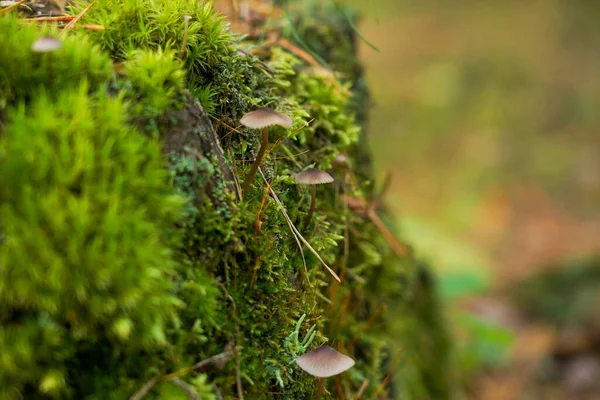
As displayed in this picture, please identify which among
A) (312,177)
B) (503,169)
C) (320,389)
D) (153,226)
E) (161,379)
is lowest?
(503,169)

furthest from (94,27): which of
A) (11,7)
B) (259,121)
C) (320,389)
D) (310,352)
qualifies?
(320,389)

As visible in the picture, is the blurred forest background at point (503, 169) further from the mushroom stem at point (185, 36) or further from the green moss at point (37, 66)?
the green moss at point (37, 66)

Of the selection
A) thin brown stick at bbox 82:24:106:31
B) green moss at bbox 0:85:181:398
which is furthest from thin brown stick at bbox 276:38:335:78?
green moss at bbox 0:85:181:398

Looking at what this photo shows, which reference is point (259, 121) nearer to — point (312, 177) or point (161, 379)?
point (312, 177)

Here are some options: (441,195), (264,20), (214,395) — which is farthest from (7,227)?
(441,195)

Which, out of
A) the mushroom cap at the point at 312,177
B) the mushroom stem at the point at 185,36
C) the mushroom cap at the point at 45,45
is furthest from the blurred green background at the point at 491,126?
the mushroom cap at the point at 45,45

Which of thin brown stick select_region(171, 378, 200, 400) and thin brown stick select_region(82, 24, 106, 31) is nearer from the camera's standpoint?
thin brown stick select_region(171, 378, 200, 400)

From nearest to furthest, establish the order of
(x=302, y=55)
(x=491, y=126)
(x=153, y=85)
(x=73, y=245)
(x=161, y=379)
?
(x=73, y=245), (x=161, y=379), (x=153, y=85), (x=302, y=55), (x=491, y=126)

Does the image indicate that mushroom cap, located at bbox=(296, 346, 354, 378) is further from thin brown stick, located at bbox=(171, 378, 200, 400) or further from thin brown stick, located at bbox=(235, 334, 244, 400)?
thin brown stick, located at bbox=(171, 378, 200, 400)
